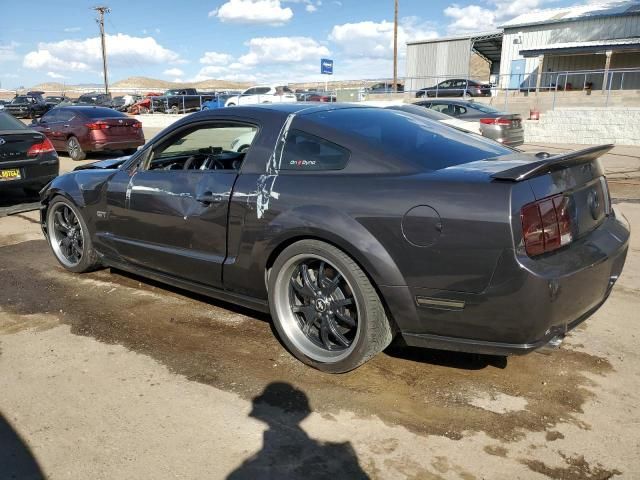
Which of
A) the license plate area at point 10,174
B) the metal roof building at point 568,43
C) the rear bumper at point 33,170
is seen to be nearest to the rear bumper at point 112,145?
the rear bumper at point 33,170

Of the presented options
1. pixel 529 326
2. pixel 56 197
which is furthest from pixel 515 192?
pixel 56 197

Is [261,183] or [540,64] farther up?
[540,64]

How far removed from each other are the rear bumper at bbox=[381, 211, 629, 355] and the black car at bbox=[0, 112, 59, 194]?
21.5ft

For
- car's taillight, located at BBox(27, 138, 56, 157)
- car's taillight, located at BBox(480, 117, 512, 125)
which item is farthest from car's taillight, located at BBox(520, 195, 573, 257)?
car's taillight, located at BBox(480, 117, 512, 125)

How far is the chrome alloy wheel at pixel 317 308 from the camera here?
3.05 meters

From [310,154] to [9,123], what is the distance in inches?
261

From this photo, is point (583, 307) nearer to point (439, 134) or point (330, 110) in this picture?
point (439, 134)

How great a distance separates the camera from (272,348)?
3.49 meters

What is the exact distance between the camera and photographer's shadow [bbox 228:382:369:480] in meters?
2.29

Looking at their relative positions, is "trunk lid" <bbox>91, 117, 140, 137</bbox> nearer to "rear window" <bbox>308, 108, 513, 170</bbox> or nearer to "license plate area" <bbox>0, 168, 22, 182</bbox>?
"license plate area" <bbox>0, 168, 22, 182</bbox>

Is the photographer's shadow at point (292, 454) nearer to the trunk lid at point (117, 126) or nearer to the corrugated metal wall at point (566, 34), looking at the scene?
the trunk lid at point (117, 126)

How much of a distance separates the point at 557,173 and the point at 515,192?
0.38 m

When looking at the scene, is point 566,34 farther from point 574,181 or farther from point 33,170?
point 574,181

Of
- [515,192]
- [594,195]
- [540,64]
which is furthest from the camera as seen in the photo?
[540,64]
